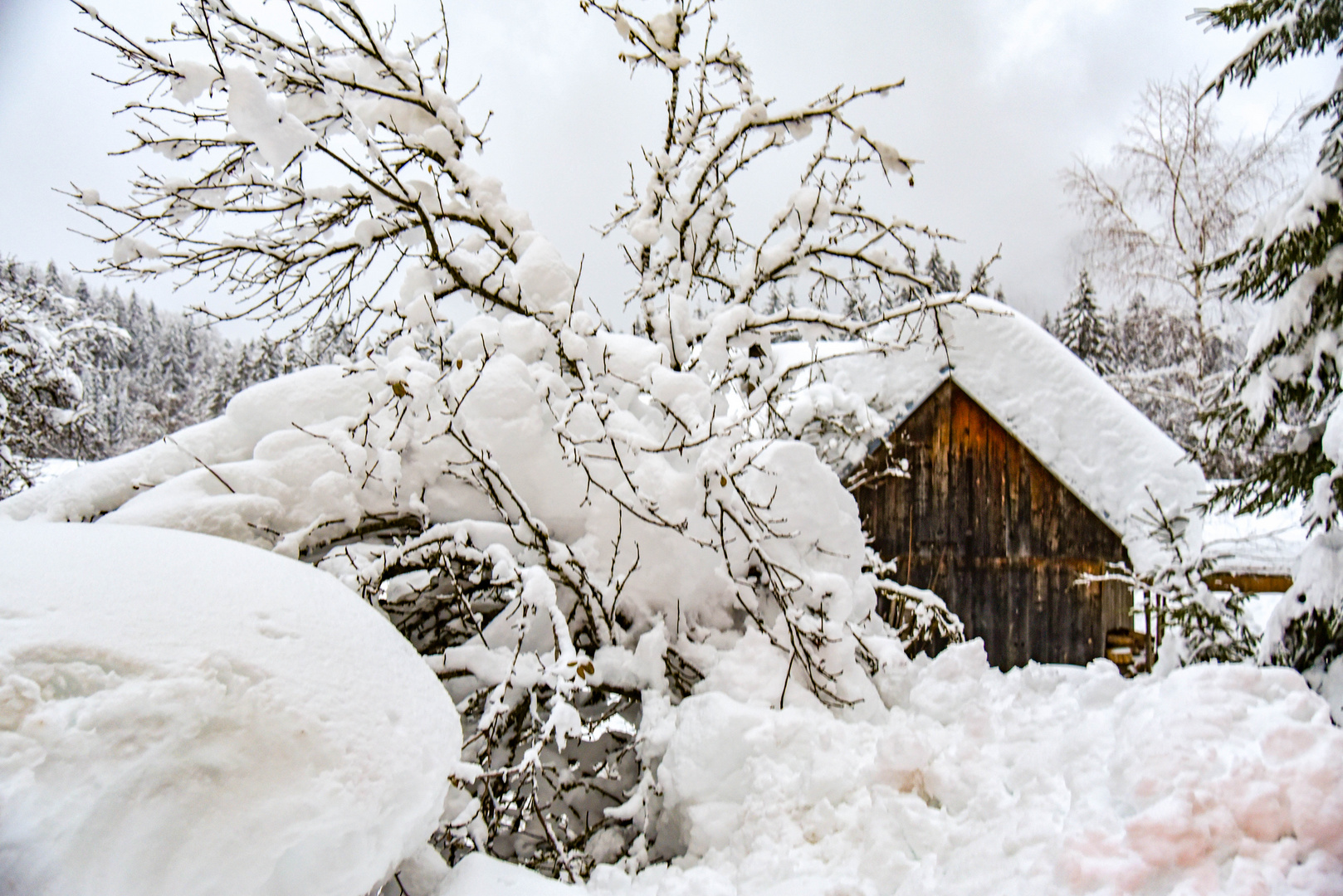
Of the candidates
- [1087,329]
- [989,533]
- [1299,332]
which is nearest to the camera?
[1299,332]

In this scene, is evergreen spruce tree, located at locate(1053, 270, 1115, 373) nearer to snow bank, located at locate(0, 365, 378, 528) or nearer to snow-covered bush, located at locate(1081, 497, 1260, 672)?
snow-covered bush, located at locate(1081, 497, 1260, 672)

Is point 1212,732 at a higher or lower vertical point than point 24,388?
lower

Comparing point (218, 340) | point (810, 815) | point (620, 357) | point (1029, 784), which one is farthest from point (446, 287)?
point (218, 340)

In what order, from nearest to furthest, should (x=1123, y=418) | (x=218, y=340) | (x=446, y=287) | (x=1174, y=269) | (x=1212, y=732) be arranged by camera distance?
(x=1212, y=732)
(x=446, y=287)
(x=1123, y=418)
(x=1174, y=269)
(x=218, y=340)

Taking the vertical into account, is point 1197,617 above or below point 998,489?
below

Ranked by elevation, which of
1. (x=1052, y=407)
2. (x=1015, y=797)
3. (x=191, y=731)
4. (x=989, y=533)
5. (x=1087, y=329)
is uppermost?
Result: (x=1087, y=329)

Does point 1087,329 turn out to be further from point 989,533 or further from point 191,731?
point 191,731

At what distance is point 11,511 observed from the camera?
3293 millimetres

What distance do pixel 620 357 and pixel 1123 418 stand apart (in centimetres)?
869

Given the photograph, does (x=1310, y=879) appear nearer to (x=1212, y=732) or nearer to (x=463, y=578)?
(x=1212, y=732)

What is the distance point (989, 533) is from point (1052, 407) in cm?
204

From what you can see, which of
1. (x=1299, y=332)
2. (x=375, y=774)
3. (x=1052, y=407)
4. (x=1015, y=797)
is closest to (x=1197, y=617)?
(x=1299, y=332)

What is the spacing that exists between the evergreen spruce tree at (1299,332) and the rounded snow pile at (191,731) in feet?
19.0

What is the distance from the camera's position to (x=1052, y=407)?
390 inches
